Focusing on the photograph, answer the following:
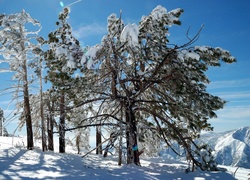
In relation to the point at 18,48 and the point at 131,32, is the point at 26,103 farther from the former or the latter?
the point at 131,32

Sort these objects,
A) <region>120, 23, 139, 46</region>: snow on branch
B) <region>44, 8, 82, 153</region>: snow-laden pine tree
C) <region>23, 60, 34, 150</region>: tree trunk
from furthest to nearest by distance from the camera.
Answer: <region>23, 60, 34, 150</region>: tree trunk → <region>44, 8, 82, 153</region>: snow-laden pine tree → <region>120, 23, 139, 46</region>: snow on branch

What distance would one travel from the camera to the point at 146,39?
11.1 m

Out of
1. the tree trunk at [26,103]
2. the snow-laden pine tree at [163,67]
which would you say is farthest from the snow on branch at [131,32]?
the tree trunk at [26,103]

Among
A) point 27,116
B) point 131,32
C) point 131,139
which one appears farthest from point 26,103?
point 131,32

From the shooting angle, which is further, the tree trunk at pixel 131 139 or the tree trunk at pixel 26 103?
the tree trunk at pixel 26 103

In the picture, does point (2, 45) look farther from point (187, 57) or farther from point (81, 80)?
point (187, 57)

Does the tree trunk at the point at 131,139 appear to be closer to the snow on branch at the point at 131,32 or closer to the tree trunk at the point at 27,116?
the snow on branch at the point at 131,32

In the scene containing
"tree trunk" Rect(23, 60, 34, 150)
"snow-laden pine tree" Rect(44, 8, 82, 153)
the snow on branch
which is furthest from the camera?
"tree trunk" Rect(23, 60, 34, 150)

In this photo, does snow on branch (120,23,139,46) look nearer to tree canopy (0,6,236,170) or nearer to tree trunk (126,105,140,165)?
tree canopy (0,6,236,170)

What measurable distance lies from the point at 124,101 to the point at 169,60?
3085 mm

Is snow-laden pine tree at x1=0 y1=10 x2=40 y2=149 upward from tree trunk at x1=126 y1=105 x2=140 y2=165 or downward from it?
upward

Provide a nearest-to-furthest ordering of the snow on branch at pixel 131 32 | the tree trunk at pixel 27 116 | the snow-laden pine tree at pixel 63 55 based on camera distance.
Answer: the snow on branch at pixel 131 32 → the snow-laden pine tree at pixel 63 55 → the tree trunk at pixel 27 116

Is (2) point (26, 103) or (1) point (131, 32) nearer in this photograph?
(1) point (131, 32)

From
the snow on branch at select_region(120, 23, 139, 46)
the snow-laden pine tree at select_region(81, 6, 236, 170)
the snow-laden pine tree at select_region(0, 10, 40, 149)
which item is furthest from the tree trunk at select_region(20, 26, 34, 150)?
the snow on branch at select_region(120, 23, 139, 46)
